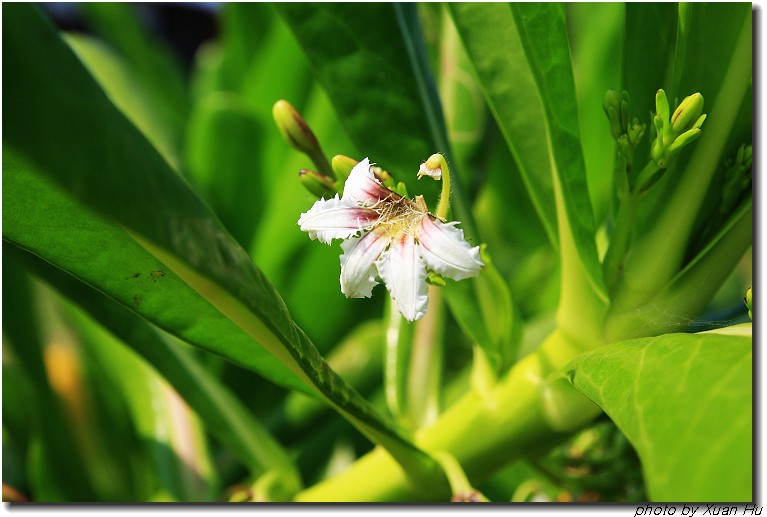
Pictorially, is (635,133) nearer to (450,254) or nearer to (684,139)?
(684,139)

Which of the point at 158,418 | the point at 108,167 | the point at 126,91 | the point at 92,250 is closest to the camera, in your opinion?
the point at 108,167

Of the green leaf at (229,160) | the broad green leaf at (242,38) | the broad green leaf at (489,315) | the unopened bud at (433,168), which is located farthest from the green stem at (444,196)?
the broad green leaf at (242,38)

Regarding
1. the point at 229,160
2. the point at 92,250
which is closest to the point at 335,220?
the point at 92,250

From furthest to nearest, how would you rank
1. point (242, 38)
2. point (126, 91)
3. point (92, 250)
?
point (242, 38), point (126, 91), point (92, 250)

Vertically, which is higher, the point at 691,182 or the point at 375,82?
the point at 375,82

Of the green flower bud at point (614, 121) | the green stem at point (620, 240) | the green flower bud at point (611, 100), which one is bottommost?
the green stem at point (620, 240)

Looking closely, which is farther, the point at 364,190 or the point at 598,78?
the point at 598,78

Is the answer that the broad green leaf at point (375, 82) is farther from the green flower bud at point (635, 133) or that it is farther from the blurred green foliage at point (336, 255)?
the green flower bud at point (635, 133)
